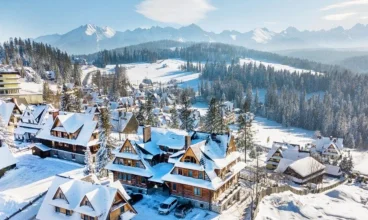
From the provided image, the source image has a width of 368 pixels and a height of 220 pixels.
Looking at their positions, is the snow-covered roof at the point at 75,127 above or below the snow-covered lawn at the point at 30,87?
below

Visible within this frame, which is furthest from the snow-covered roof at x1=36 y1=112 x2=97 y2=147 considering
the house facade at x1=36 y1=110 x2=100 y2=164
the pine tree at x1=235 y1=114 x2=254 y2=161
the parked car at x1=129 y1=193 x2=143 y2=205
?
the pine tree at x1=235 y1=114 x2=254 y2=161

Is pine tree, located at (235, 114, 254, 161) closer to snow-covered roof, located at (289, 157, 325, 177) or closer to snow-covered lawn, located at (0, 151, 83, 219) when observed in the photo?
snow-covered roof, located at (289, 157, 325, 177)

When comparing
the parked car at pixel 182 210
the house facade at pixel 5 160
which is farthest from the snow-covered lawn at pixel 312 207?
the house facade at pixel 5 160

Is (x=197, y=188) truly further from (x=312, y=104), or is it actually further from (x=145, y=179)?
(x=312, y=104)

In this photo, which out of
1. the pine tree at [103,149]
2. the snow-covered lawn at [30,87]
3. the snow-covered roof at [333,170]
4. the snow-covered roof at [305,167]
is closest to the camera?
the pine tree at [103,149]

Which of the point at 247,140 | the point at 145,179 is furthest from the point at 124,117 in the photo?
the point at 145,179

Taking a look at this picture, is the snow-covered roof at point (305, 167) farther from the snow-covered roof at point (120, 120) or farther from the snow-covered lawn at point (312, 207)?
the snow-covered roof at point (120, 120)
